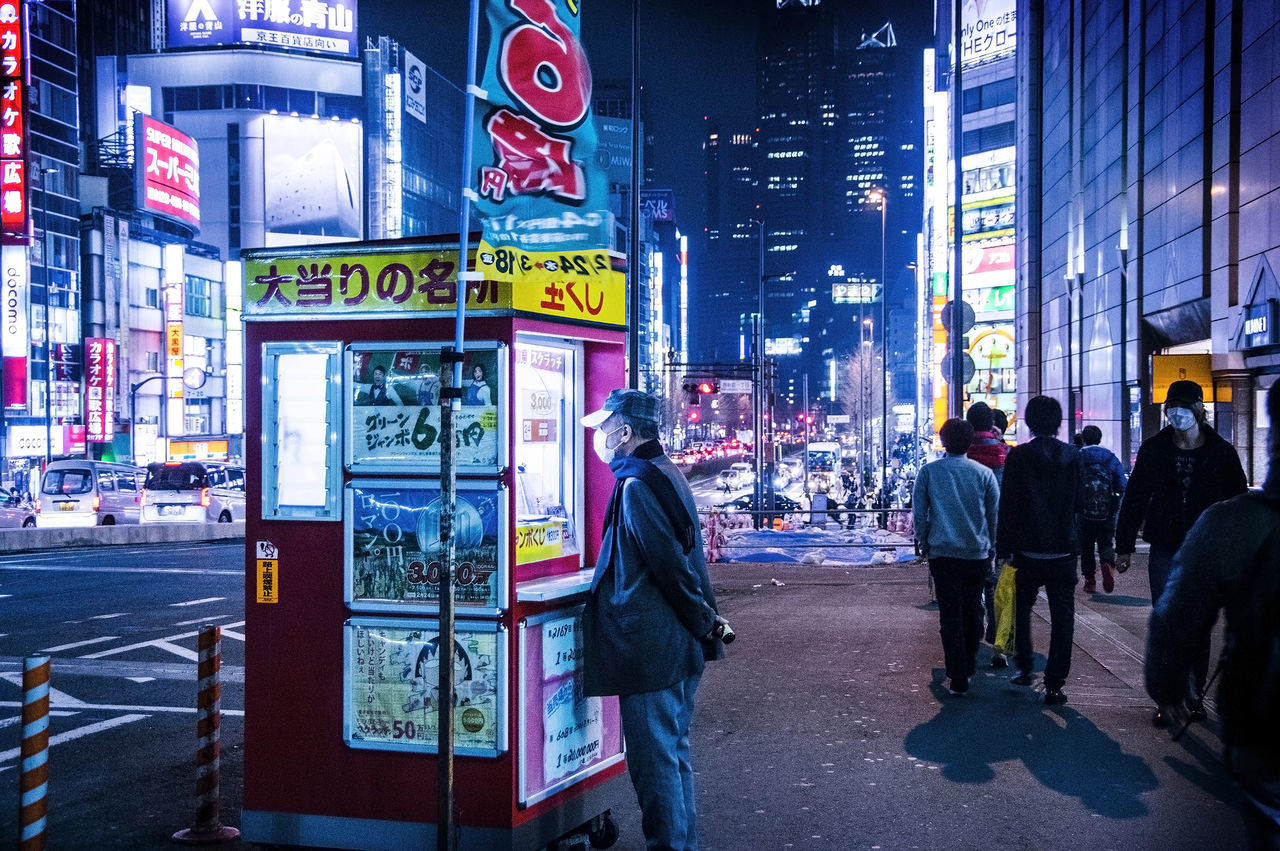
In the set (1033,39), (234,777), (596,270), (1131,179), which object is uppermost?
(1033,39)

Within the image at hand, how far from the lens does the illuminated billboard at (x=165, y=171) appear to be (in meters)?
63.3

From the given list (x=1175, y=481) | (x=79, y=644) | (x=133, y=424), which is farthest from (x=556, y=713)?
(x=133, y=424)

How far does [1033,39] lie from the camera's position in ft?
135

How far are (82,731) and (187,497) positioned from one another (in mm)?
24894

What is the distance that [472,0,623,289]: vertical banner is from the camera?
4.84 m

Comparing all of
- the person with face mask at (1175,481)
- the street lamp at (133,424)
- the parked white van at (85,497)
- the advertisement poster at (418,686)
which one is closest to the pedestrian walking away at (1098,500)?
the person with face mask at (1175,481)

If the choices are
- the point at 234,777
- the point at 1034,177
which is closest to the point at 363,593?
the point at 234,777

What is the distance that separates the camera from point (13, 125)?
40375 mm

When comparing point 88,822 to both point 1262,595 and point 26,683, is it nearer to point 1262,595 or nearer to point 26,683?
point 26,683

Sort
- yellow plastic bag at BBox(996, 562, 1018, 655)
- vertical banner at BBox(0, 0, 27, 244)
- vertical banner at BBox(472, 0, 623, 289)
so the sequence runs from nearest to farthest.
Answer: vertical banner at BBox(472, 0, 623, 289)
yellow plastic bag at BBox(996, 562, 1018, 655)
vertical banner at BBox(0, 0, 27, 244)

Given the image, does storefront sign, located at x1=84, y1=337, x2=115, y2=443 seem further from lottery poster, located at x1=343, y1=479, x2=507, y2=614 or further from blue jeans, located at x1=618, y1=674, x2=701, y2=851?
blue jeans, located at x1=618, y1=674, x2=701, y2=851

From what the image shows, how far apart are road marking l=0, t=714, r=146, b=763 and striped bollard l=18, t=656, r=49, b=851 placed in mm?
3106

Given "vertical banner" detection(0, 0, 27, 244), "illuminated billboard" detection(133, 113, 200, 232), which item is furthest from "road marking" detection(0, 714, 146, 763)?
"illuminated billboard" detection(133, 113, 200, 232)

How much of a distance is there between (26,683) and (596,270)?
3244mm
